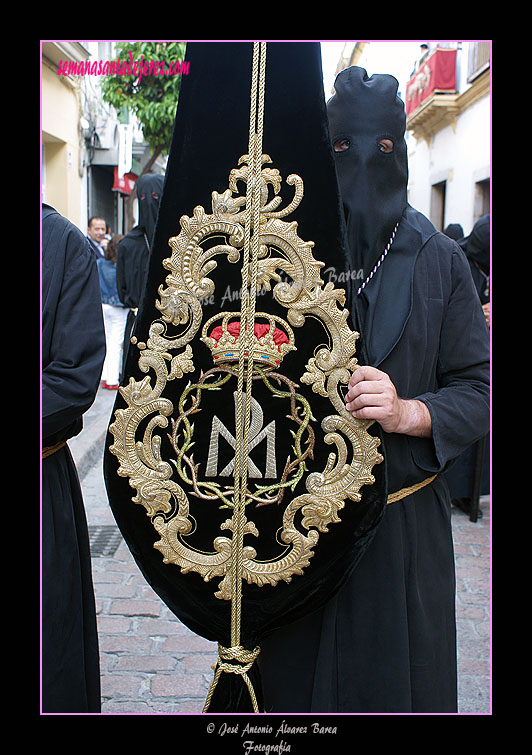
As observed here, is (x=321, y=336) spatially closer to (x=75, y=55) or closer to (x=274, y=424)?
(x=274, y=424)

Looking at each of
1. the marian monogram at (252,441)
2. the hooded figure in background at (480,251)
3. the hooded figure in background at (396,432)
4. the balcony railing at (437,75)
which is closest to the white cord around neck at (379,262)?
the hooded figure in background at (396,432)

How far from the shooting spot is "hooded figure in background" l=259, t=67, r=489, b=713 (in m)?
1.78

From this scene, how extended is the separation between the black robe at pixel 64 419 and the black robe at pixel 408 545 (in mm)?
582

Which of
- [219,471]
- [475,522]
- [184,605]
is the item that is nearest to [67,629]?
[184,605]

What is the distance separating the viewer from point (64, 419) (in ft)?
6.36

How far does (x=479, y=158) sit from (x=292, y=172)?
14954mm

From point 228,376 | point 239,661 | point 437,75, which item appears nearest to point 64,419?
point 228,376

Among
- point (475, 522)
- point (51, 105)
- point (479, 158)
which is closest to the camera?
point (475, 522)

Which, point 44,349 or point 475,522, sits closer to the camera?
point 44,349

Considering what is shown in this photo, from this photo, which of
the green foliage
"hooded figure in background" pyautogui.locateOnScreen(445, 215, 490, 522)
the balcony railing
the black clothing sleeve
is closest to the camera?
the black clothing sleeve

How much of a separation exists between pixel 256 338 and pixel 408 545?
679 mm

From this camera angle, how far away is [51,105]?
29.6 feet

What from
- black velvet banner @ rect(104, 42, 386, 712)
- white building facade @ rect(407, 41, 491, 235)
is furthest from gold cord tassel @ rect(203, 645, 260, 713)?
white building facade @ rect(407, 41, 491, 235)

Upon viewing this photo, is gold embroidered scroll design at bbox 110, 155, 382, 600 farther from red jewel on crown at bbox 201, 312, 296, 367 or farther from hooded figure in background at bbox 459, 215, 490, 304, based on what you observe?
hooded figure in background at bbox 459, 215, 490, 304
